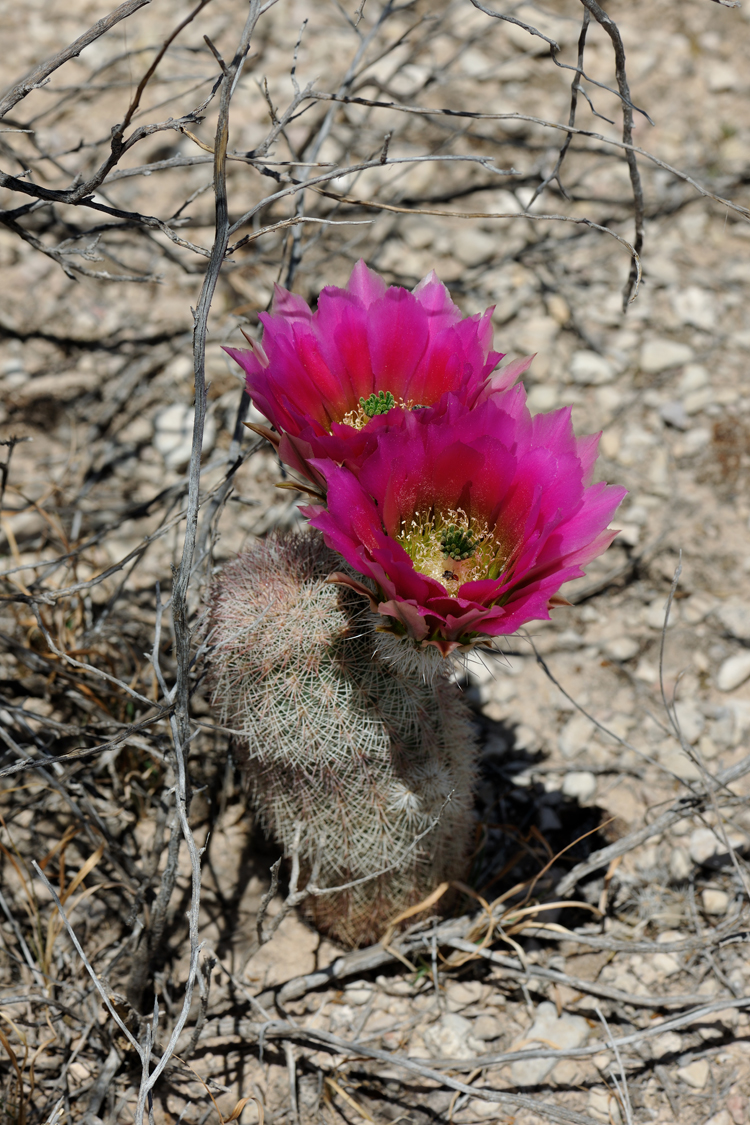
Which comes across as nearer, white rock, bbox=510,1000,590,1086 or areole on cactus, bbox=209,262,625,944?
areole on cactus, bbox=209,262,625,944

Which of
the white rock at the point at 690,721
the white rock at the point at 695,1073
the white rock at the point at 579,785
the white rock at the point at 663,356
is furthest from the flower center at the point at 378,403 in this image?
the white rock at the point at 663,356

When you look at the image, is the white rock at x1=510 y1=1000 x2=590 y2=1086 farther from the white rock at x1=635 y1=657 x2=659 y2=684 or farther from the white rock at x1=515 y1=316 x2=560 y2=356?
the white rock at x1=515 y1=316 x2=560 y2=356

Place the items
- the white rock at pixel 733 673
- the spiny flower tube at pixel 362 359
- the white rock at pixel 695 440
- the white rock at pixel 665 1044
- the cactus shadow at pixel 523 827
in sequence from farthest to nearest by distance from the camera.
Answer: the white rock at pixel 695 440 < the white rock at pixel 733 673 < the cactus shadow at pixel 523 827 < the white rock at pixel 665 1044 < the spiny flower tube at pixel 362 359

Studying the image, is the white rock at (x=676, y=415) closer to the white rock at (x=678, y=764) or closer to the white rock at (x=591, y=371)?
the white rock at (x=591, y=371)

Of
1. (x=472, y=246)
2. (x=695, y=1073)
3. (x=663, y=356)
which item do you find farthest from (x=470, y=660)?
(x=472, y=246)

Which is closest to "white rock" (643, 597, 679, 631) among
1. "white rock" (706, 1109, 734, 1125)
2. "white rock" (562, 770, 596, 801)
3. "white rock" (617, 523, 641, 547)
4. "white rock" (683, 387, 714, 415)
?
"white rock" (617, 523, 641, 547)

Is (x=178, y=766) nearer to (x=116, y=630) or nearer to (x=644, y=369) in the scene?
(x=116, y=630)

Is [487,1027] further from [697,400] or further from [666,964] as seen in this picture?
[697,400]
